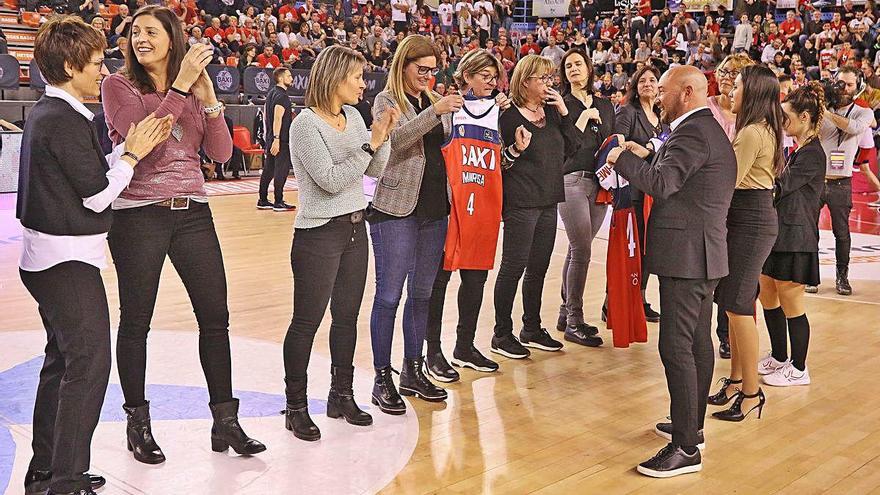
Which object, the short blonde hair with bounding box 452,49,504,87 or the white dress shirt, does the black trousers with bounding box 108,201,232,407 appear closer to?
the white dress shirt

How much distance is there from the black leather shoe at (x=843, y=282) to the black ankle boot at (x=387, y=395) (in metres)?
4.02

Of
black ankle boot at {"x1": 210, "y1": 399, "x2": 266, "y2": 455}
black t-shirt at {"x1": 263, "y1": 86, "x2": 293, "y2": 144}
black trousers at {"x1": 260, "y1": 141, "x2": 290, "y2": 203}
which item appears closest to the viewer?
black ankle boot at {"x1": 210, "y1": 399, "x2": 266, "y2": 455}

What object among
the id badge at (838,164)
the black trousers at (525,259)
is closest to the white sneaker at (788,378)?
the black trousers at (525,259)

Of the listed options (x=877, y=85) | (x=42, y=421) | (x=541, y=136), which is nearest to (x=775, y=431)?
(x=541, y=136)

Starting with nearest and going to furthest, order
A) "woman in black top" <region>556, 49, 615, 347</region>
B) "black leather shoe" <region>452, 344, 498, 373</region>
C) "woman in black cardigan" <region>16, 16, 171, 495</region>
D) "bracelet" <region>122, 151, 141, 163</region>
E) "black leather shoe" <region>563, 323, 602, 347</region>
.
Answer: "woman in black cardigan" <region>16, 16, 171, 495</region>
"bracelet" <region>122, 151, 141, 163</region>
"black leather shoe" <region>452, 344, 498, 373</region>
"woman in black top" <region>556, 49, 615, 347</region>
"black leather shoe" <region>563, 323, 602, 347</region>

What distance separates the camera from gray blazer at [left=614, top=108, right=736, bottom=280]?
3.35 meters

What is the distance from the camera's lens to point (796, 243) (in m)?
4.54

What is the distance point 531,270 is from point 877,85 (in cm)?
844

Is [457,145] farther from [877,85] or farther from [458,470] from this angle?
[877,85]

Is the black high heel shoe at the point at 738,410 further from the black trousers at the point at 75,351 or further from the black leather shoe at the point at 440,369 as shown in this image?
the black trousers at the point at 75,351

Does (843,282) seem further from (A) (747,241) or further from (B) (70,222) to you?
(B) (70,222)

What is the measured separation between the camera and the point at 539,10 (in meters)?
25.4

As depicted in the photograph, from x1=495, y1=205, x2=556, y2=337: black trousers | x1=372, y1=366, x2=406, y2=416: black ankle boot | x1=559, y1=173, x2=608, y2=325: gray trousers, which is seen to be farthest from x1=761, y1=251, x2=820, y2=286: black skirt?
x1=372, y1=366, x2=406, y2=416: black ankle boot

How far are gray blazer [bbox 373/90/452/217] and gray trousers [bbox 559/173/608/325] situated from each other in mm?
1369
